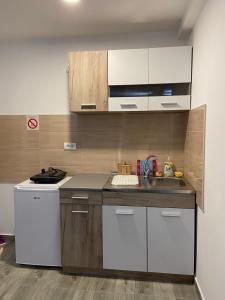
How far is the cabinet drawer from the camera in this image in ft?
7.90

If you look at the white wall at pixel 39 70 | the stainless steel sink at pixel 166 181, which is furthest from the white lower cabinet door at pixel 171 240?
the white wall at pixel 39 70

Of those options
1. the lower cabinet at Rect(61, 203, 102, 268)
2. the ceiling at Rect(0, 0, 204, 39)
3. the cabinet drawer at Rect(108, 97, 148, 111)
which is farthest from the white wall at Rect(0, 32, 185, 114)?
the lower cabinet at Rect(61, 203, 102, 268)

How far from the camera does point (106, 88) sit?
7.98 feet

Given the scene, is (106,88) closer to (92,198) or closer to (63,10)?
(63,10)

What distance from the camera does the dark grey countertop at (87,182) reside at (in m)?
2.24

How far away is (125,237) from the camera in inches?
87.4

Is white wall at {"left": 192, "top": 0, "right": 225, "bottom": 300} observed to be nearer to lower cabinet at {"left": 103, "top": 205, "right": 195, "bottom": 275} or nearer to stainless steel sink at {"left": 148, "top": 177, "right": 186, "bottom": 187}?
lower cabinet at {"left": 103, "top": 205, "right": 195, "bottom": 275}

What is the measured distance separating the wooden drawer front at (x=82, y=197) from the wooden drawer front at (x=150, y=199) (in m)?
0.06

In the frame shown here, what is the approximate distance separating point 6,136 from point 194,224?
7.53ft

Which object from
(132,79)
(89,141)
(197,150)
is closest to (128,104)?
(132,79)

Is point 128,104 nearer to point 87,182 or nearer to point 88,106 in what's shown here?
point 88,106

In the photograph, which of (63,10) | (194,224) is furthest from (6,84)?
(194,224)

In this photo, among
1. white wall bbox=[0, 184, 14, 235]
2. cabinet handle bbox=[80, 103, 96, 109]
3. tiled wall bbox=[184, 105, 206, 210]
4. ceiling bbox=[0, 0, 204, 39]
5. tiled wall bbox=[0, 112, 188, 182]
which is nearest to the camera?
tiled wall bbox=[184, 105, 206, 210]

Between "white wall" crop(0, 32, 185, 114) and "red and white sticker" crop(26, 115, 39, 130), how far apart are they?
0.07m
